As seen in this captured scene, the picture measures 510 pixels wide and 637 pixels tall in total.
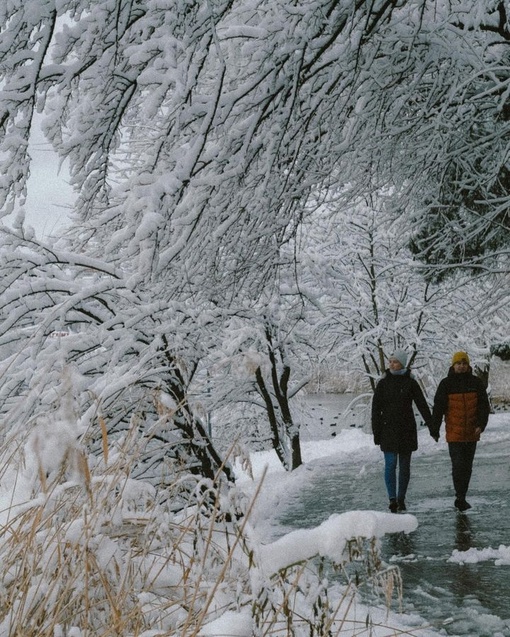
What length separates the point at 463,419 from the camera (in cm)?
688

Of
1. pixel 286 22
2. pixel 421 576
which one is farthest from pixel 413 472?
pixel 286 22

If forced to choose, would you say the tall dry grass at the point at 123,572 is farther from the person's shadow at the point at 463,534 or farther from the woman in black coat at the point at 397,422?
the woman in black coat at the point at 397,422

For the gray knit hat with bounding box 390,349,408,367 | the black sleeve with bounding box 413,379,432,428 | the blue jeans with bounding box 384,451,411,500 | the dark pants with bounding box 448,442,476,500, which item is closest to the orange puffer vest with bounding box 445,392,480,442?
the dark pants with bounding box 448,442,476,500

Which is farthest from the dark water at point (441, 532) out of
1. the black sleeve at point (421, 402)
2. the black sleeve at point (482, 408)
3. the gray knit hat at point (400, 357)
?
the gray knit hat at point (400, 357)

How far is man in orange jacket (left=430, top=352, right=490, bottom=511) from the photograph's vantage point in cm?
687

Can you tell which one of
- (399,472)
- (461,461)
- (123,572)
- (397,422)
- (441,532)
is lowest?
(441,532)

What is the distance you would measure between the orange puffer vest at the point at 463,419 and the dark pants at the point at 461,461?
102mm

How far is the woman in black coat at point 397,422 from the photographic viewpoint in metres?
7.06

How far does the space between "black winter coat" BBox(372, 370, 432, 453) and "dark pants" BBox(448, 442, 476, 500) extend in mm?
415

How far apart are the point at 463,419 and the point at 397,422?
696 mm

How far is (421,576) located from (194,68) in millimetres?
4038

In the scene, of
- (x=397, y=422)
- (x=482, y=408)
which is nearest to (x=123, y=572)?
(x=397, y=422)

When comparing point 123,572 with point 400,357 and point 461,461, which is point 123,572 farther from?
point 400,357

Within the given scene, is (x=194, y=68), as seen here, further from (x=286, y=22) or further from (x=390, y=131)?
(x=390, y=131)
